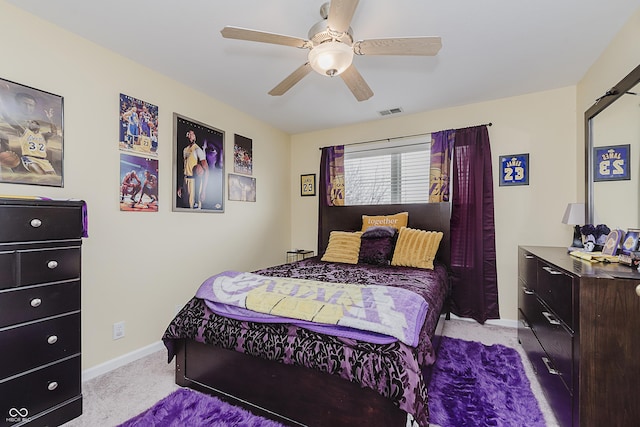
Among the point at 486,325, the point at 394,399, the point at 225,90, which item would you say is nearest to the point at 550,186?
the point at 486,325

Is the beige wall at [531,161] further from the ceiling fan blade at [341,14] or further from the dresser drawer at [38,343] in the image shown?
the dresser drawer at [38,343]

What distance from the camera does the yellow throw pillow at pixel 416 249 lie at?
294cm

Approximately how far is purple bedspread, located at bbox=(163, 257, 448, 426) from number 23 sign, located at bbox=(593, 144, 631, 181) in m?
1.49

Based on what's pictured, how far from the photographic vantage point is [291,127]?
4.27 m

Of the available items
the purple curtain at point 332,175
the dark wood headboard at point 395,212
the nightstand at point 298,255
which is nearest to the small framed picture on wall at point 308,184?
the purple curtain at point 332,175

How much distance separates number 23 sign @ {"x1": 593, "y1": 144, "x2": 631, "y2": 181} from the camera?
2.00m

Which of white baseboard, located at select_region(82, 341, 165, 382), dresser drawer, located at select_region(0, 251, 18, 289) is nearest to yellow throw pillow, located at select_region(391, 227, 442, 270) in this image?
white baseboard, located at select_region(82, 341, 165, 382)

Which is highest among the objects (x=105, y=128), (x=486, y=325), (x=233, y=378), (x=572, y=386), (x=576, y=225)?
(x=105, y=128)

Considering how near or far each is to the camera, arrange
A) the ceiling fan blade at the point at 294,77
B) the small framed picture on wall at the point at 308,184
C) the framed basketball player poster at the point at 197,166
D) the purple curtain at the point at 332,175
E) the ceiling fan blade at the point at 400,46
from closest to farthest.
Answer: the ceiling fan blade at the point at 400,46
the ceiling fan blade at the point at 294,77
the framed basketball player poster at the point at 197,166
the purple curtain at the point at 332,175
the small framed picture on wall at the point at 308,184

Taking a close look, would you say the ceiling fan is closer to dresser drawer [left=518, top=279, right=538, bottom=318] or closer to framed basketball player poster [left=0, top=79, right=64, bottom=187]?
framed basketball player poster [left=0, top=79, right=64, bottom=187]

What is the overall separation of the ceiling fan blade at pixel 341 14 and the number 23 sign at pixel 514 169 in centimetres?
256

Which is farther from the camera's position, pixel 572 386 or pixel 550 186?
pixel 550 186

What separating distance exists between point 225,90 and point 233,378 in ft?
8.62

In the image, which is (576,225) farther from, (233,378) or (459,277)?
(233,378)
